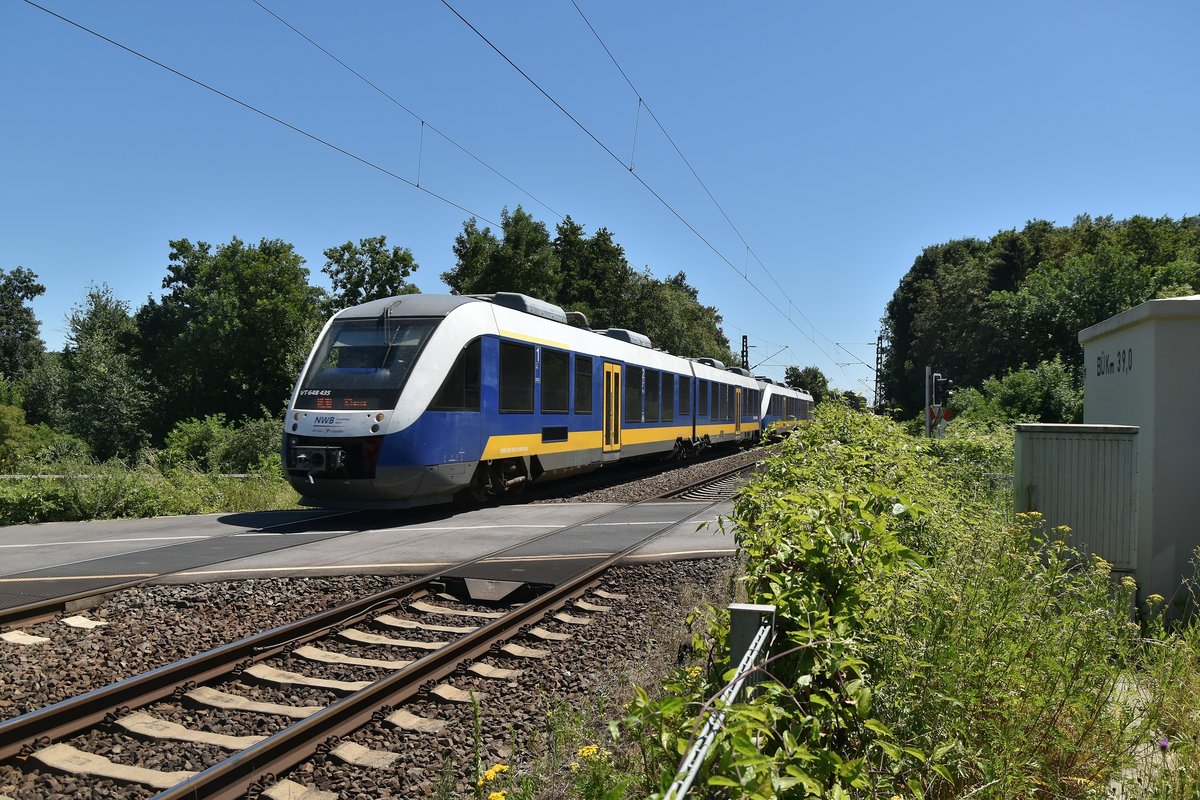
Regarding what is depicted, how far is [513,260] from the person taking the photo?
143ft

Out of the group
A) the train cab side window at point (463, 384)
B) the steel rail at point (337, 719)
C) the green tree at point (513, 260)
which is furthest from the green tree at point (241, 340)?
the steel rail at point (337, 719)

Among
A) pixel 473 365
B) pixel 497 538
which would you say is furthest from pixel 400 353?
pixel 497 538

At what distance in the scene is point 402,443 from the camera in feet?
35.5

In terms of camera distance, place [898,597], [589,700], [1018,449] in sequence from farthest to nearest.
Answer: [1018,449] → [589,700] → [898,597]

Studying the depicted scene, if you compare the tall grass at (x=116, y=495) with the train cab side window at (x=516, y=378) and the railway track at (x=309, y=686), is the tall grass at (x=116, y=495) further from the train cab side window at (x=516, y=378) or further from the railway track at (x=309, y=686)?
the railway track at (x=309, y=686)

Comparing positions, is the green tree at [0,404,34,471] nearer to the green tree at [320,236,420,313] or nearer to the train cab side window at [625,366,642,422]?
the green tree at [320,236,420,313]

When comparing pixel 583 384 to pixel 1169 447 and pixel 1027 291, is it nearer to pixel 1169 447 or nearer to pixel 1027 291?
pixel 1169 447

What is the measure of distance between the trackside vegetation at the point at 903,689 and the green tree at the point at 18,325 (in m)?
101

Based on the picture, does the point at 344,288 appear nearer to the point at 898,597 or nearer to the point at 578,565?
the point at 578,565

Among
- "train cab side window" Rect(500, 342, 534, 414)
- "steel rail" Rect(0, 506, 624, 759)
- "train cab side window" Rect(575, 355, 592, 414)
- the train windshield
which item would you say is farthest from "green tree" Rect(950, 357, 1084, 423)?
"steel rail" Rect(0, 506, 624, 759)

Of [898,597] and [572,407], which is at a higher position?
[572,407]

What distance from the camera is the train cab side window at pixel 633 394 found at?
18172 mm

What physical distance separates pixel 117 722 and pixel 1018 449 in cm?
708

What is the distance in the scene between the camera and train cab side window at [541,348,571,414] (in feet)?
46.1
